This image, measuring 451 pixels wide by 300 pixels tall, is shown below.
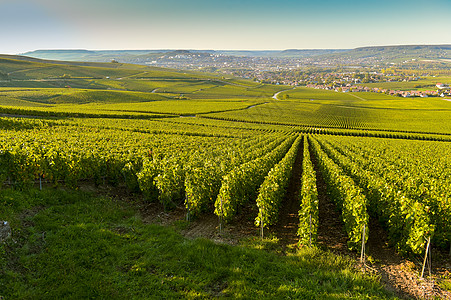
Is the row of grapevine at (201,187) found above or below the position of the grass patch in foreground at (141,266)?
above

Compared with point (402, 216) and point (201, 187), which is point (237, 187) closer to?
point (201, 187)

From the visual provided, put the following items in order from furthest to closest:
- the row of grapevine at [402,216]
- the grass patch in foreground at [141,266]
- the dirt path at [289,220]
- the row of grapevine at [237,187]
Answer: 1. the row of grapevine at [237,187]
2. the dirt path at [289,220]
3. the row of grapevine at [402,216]
4. the grass patch in foreground at [141,266]

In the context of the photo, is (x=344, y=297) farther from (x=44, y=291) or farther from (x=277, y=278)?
(x=44, y=291)

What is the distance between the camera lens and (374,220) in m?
14.9

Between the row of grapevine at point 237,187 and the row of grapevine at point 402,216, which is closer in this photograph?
the row of grapevine at point 402,216

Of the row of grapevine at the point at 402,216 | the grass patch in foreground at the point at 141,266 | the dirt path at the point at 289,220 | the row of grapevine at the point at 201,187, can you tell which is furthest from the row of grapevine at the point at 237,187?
the row of grapevine at the point at 402,216

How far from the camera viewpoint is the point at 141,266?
912 centimetres

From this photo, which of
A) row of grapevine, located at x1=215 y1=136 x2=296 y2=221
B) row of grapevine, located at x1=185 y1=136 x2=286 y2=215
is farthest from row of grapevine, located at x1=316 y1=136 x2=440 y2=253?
row of grapevine, located at x1=185 y1=136 x2=286 y2=215

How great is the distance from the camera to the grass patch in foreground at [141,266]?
785cm

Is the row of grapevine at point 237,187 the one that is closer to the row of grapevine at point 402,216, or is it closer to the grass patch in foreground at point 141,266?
the grass patch in foreground at point 141,266

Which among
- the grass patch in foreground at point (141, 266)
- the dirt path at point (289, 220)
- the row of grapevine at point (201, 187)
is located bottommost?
the dirt path at point (289, 220)

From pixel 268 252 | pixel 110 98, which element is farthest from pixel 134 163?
pixel 110 98

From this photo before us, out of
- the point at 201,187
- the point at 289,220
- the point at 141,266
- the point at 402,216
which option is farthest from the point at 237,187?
the point at 402,216

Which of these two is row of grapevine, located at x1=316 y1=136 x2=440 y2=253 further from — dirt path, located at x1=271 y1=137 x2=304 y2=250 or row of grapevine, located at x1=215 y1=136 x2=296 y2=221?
row of grapevine, located at x1=215 y1=136 x2=296 y2=221
